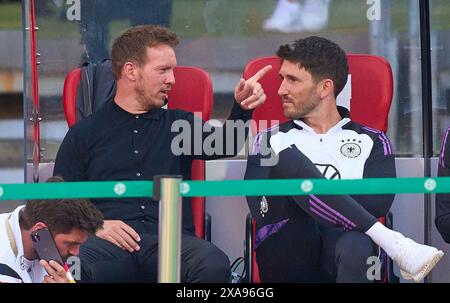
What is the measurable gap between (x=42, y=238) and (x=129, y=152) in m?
0.51

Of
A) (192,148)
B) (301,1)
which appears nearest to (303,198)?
(192,148)

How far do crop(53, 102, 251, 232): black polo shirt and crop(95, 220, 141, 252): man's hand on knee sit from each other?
8 cm

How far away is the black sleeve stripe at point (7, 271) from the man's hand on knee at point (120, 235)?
1.14ft

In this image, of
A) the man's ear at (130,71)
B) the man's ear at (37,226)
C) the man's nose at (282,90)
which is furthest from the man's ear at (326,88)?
the man's ear at (37,226)

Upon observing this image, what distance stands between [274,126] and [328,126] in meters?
0.20

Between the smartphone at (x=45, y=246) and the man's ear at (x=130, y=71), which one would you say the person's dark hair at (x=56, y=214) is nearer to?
the smartphone at (x=45, y=246)

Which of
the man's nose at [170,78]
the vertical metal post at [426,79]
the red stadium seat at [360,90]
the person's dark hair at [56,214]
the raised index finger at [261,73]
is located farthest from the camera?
the vertical metal post at [426,79]

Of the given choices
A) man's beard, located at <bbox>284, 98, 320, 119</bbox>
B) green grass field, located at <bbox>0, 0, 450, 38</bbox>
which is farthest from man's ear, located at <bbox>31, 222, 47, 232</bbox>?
green grass field, located at <bbox>0, 0, 450, 38</bbox>

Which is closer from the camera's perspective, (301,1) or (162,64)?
(162,64)

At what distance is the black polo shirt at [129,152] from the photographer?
167 inches

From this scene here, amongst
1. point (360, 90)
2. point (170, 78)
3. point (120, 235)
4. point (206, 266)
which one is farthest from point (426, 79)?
point (120, 235)

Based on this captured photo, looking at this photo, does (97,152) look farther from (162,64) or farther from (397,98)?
(397,98)

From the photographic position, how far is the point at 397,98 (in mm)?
4855

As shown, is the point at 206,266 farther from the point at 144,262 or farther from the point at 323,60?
the point at 323,60
